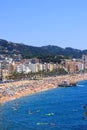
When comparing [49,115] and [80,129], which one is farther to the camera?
[49,115]

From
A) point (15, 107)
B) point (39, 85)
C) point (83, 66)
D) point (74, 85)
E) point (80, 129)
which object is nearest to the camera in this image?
point (80, 129)

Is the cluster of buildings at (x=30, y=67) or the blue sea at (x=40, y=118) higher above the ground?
the cluster of buildings at (x=30, y=67)

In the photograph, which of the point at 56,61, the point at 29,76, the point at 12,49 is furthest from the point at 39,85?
the point at 12,49

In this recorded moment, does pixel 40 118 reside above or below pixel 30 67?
below

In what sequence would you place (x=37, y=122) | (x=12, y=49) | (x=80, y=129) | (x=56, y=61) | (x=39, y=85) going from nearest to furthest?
(x=80, y=129) < (x=37, y=122) < (x=39, y=85) < (x=56, y=61) < (x=12, y=49)

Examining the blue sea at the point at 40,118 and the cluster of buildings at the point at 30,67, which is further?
the cluster of buildings at the point at 30,67

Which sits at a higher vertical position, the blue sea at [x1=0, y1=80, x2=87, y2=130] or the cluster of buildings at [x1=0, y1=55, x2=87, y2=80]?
the cluster of buildings at [x1=0, y1=55, x2=87, y2=80]

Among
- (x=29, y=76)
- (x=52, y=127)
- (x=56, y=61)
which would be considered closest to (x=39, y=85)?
(x=29, y=76)

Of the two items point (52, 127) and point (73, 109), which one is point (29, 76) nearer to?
point (73, 109)

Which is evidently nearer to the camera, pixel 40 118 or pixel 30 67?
pixel 40 118

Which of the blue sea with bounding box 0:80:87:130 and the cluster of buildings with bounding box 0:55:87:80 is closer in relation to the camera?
the blue sea with bounding box 0:80:87:130
